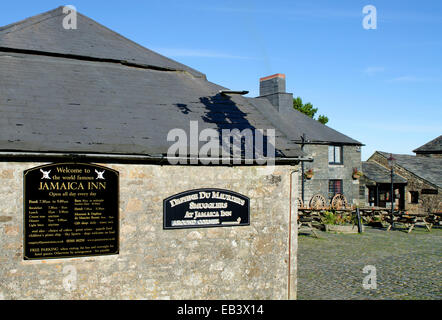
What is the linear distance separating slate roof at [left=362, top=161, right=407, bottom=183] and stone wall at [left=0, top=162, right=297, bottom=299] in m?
26.0

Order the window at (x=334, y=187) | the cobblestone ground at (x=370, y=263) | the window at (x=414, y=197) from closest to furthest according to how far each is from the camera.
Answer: the cobblestone ground at (x=370, y=263), the window at (x=334, y=187), the window at (x=414, y=197)

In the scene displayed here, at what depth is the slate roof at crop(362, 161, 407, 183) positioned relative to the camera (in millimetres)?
34000

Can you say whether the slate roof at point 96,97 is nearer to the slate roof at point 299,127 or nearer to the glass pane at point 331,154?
the slate roof at point 299,127

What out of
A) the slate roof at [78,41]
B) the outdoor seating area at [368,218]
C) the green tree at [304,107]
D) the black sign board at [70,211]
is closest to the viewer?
the black sign board at [70,211]

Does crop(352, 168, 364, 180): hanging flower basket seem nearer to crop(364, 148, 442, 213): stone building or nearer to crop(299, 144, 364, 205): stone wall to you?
crop(299, 144, 364, 205): stone wall

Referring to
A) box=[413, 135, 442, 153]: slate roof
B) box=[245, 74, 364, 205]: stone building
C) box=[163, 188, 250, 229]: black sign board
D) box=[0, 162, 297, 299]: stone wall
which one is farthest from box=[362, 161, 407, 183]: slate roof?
box=[163, 188, 250, 229]: black sign board

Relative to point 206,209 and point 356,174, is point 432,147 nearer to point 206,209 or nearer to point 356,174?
point 356,174

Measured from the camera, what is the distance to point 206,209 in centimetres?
907

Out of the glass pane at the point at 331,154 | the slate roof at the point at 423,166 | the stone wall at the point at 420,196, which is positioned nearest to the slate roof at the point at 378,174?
the stone wall at the point at 420,196

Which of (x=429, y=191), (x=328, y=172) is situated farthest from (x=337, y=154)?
(x=429, y=191)

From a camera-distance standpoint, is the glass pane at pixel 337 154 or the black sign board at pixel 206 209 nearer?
the black sign board at pixel 206 209

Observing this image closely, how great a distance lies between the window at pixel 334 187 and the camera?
30.9 metres
